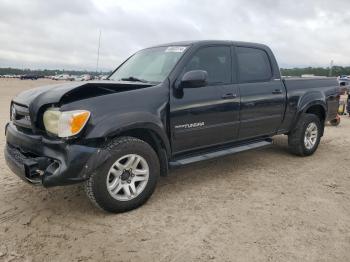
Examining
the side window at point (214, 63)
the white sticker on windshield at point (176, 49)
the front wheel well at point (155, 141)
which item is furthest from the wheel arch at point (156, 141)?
the white sticker on windshield at point (176, 49)

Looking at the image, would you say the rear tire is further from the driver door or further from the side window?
the side window

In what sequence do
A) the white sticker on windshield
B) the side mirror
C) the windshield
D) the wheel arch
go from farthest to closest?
1. the white sticker on windshield
2. the windshield
3. the side mirror
4. the wheel arch

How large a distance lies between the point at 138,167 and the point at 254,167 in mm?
2374

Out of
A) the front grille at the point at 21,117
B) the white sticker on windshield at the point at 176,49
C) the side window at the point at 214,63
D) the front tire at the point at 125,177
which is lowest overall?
the front tire at the point at 125,177

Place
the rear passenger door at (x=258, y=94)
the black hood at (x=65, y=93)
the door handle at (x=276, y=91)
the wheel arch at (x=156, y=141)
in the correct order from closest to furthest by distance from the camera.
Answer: the black hood at (x=65, y=93)
the wheel arch at (x=156, y=141)
the rear passenger door at (x=258, y=94)
the door handle at (x=276, y=91)

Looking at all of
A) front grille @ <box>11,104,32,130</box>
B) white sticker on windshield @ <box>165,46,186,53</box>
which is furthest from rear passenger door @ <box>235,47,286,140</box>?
front grille @ <box>11,104,32,130</box>

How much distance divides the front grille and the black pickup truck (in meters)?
0.01

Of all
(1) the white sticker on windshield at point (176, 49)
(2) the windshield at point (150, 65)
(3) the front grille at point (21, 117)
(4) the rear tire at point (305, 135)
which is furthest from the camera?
(4) the rear tire at point (305, 135)

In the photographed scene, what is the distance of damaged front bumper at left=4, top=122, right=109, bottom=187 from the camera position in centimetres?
328

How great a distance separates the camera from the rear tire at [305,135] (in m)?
6.02

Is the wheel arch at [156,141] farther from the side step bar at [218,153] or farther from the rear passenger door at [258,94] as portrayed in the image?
the rear passenger door at [258,94]

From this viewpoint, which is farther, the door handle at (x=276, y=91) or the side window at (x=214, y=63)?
the door handle at (x=276, y=91)

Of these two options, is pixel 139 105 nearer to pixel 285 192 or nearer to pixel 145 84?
pixel 145 84

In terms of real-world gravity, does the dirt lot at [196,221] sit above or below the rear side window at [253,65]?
below
